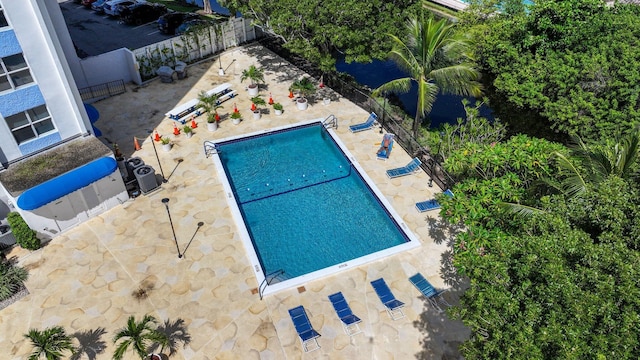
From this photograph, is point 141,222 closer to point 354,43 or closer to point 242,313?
point 242,313

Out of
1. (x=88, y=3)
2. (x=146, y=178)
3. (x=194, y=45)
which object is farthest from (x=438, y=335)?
(x=88, y=3)

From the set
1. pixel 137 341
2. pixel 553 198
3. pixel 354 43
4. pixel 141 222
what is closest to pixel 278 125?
pixel 354 43

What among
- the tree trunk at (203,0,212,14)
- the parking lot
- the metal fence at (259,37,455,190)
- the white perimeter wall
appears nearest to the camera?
the metal fence at (259,37,455,190)

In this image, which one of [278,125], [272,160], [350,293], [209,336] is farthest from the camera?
[278,125]

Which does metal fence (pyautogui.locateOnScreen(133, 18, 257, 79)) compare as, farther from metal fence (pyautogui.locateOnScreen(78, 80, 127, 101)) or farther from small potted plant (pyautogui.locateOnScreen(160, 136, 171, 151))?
small potted plant (pyautogui.locateOnScreen(160, 136, 171, 151))

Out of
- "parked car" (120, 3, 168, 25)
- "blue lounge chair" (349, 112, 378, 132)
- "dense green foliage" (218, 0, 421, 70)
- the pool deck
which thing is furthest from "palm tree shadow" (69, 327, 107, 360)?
→ "parked car" (120, 3, 168, 25)

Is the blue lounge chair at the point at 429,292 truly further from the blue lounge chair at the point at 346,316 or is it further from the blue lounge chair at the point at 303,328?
the blue lounge chair at the point at 303,328
